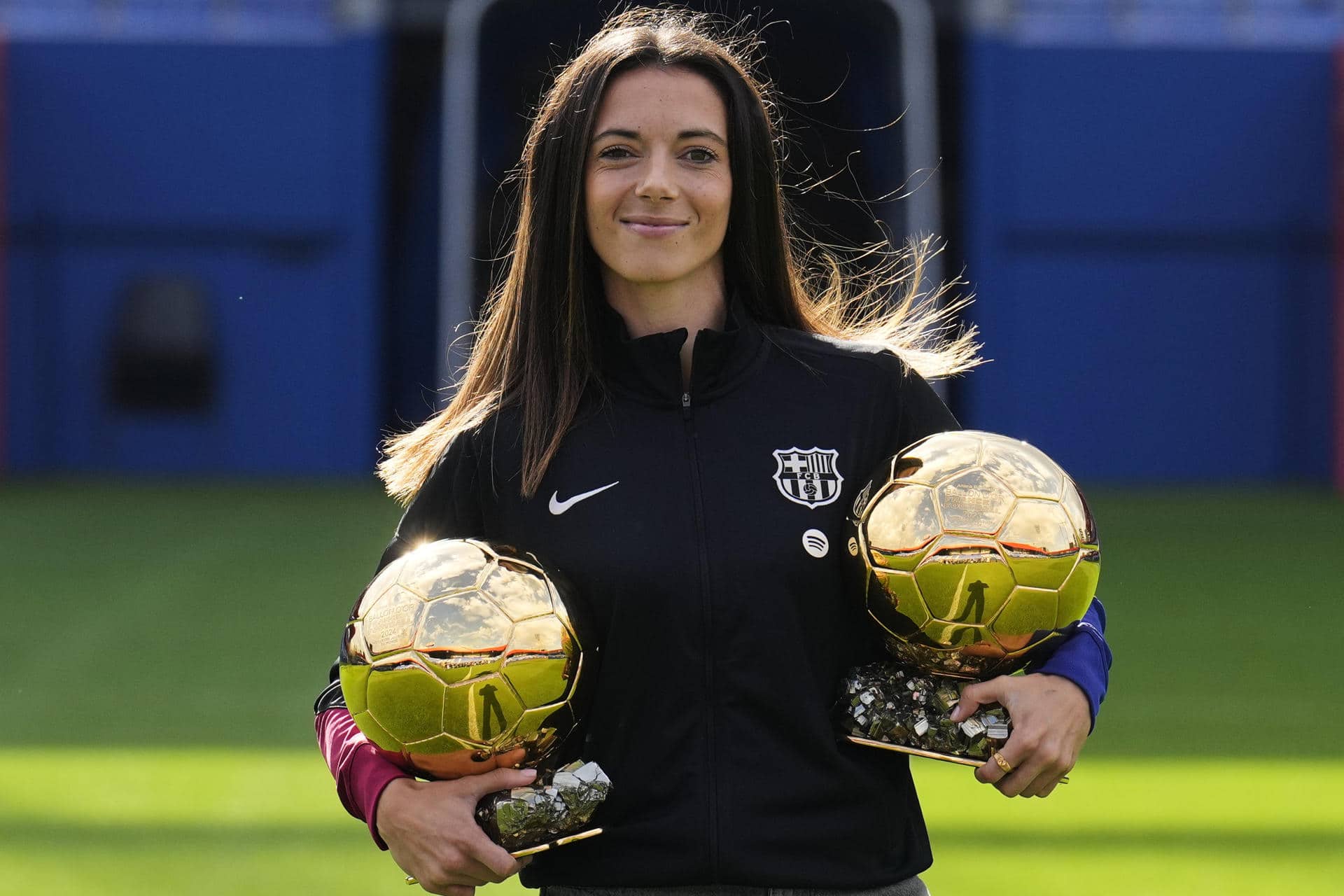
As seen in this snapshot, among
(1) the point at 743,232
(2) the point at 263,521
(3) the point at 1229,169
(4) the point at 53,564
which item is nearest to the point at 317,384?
(2) the point at 263,521

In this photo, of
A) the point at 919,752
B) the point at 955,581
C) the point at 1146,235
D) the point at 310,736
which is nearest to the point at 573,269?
the point at 955,581

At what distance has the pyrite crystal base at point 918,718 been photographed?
5.99ft

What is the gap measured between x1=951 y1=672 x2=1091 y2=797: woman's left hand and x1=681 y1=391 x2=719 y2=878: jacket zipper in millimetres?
266

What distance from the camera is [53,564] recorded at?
9008 millimetres

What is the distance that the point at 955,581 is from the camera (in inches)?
72.6

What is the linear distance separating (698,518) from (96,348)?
13.3m

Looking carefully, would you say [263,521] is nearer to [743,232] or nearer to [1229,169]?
[1229,169]

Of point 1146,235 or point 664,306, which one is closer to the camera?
point 664,306

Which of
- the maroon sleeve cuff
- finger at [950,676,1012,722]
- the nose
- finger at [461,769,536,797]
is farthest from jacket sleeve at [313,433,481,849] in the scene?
finger at [950,676,1012,722]

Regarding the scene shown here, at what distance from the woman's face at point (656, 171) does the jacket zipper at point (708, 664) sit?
9.9 inches

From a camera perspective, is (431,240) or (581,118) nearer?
(581,118)

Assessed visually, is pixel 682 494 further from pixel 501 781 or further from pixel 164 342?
pixel 164 342

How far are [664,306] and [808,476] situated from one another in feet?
0.96

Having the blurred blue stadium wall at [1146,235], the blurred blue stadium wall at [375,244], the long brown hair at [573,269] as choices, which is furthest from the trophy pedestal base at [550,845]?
the blurred blue stadium wall at [1146,235]
